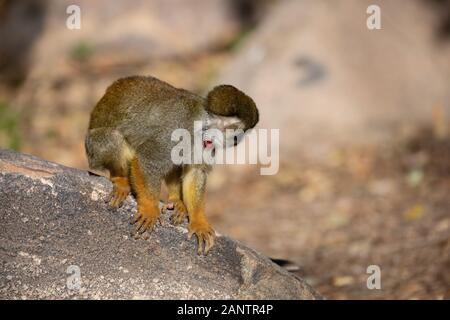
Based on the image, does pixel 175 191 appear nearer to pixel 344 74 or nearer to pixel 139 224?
pixel 139 224

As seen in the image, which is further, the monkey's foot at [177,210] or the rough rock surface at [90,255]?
the monkey's foot at [177,210]

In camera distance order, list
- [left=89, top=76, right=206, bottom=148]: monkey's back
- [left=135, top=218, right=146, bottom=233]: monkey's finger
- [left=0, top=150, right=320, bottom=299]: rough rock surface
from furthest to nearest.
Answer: [left=89, top=76, right=206, bottom=148]: monkey's back
[left=135, top=218, right=146, bottom=233]: monkey's finger
[left=0, top=150, right=320, bottom=299]: rough rock surface

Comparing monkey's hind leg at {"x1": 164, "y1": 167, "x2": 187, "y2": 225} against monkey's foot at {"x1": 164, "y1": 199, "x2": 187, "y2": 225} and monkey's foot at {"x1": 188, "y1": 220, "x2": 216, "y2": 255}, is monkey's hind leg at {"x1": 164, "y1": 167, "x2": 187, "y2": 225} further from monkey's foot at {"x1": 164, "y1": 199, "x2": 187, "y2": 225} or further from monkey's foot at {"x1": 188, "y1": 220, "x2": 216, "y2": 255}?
monkey's foot at {"x1": 188, "y1": 220, "x2": 216, "y2": 255}

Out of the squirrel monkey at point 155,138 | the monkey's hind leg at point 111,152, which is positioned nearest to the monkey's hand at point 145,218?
the squirrel monkey at point 155,138

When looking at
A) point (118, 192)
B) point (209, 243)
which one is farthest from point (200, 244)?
point (118, 192)

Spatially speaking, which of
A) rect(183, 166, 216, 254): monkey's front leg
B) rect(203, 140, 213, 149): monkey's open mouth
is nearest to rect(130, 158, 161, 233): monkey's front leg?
rect(183, 166, 216, 254): monkey's front leg

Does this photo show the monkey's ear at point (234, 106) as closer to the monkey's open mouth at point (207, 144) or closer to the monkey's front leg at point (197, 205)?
the monkey's open mouth at point (207, 144)

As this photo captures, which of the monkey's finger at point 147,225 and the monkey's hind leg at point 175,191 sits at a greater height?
the monkey's hind leg at point 175,191

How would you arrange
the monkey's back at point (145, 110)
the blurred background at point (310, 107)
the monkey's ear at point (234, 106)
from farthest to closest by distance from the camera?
the blurred background at point (310, 107)
the monkey's back at point (145, 110)
the monkey's ear at point (234, 106)
